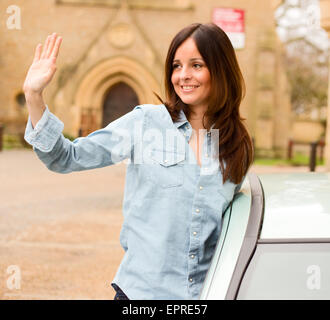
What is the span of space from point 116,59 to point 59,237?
15.2 m

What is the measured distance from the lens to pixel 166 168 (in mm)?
1659

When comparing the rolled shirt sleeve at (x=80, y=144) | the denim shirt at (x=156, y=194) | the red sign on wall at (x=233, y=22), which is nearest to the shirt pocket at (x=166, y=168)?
the denim shirt at (x=156, y=194)

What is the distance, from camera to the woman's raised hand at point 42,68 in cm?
155

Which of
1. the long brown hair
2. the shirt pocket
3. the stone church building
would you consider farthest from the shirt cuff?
the stone church building

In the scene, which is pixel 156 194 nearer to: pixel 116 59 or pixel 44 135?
pixel 44 135

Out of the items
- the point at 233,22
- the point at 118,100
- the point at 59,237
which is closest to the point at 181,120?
the point at 59,237

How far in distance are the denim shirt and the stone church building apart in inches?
726

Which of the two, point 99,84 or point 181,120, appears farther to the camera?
point 99,84

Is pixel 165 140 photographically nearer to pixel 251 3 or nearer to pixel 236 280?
pixel 236 280

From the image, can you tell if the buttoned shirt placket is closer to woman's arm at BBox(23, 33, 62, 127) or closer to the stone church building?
woman's arm at BBox(23, 33, 62, 127)

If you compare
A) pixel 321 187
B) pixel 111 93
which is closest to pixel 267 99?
pixel 111 93

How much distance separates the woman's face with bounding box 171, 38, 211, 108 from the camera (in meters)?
1.76

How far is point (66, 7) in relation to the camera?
2052 cm

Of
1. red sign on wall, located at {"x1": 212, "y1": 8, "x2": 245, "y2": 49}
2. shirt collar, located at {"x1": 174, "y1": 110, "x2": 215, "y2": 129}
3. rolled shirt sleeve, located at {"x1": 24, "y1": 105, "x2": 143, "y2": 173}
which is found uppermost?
red sign on wall, located at {"x1": 212, "y1": 8, "x2": 245, "y2": 49}
